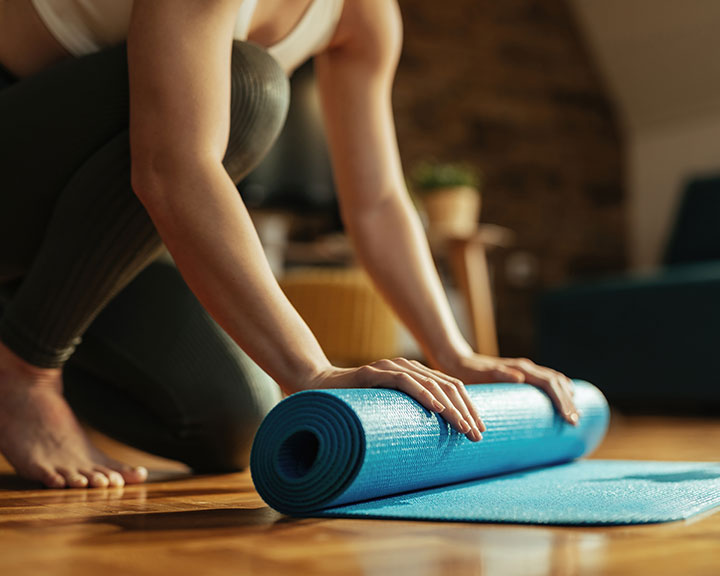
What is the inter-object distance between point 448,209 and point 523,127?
4.93 feet

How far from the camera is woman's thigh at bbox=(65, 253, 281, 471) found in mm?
1283

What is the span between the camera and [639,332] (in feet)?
10.9

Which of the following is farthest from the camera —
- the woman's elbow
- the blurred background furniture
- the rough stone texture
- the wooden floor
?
the rough stone texture

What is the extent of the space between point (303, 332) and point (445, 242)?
258 cm

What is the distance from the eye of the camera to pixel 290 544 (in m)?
0.70

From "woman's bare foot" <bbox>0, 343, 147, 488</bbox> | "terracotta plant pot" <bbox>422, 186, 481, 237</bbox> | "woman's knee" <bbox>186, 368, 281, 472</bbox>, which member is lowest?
"terracotta plant pot" <bbox>422, 186, 481, 237</bbox>

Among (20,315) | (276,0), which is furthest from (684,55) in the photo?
(20,315)

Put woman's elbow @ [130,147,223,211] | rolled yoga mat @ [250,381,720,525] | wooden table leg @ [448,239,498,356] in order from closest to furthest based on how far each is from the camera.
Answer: rolled yoga mat @ [250,381,720,525], woman's elbow @ [130,147,223,211], wooden table leg @ [448,239,498,356]

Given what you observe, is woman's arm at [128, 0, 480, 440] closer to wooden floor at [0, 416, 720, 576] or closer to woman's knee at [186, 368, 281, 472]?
wooden floor at [0, 416, 720, 576]

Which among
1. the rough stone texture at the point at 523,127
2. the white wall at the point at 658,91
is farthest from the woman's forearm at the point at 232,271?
the white wall at the point at 658,91

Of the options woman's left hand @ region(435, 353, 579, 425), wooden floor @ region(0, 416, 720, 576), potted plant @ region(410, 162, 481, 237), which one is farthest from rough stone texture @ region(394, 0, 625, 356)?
wooden floor @ region(0, 416, 720, 576)

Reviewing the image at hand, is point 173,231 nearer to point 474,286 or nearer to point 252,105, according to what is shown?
point 252,105

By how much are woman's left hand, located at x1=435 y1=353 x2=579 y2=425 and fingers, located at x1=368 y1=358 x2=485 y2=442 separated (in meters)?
0.22

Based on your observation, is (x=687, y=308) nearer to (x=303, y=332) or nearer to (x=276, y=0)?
(x=276, y=0)
